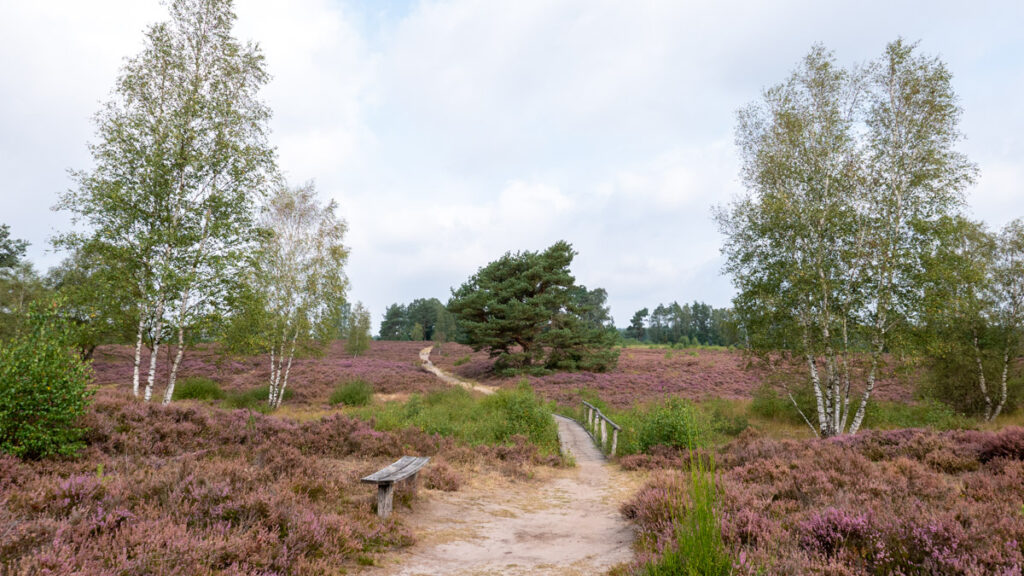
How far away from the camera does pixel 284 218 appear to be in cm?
2286

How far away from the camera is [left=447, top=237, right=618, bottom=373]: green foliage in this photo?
34.7 m

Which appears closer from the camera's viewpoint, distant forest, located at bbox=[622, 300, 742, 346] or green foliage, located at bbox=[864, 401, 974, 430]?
green foliage, located at bbox=[864, 401, 974, 430]

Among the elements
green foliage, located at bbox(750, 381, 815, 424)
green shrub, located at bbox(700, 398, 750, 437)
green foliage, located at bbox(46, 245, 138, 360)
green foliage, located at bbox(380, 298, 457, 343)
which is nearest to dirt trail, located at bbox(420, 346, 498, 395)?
green shrub, located at bbox(700, 398, 750, 437)

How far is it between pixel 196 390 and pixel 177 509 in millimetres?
21429

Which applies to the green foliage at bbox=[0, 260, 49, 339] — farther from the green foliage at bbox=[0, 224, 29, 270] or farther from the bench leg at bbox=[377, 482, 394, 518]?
the bench leg at bbox=[377, 482, 394, 518]

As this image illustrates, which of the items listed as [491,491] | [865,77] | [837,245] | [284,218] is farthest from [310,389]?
[865,77]

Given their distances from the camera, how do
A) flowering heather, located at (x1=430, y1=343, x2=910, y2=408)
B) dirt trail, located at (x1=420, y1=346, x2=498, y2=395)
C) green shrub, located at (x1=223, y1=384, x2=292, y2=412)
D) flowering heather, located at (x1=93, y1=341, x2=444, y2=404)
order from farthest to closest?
dirt trail, located at (x1=420, y1=346, x2=498, y2=395)
flowering heather, located at (x1=430, y1=343, x2=910, y2=408)
flowering heather, located at (x1=93, y1=341, x2=444, y2=404)
green shrub, located at (x1=223, y1=384, x2=292, y2=412)

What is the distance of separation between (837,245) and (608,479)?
1122 centimetres

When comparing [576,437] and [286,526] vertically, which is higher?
[286,526]

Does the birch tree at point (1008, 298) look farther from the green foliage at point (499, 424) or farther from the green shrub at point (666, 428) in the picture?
the green foliage at point (499, 424)

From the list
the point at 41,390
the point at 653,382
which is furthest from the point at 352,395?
the point at 653,382

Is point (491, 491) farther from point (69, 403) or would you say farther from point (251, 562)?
point (69, 403)

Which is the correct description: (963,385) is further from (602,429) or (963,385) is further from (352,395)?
(352,395)

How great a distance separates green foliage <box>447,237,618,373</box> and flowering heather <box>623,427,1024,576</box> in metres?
24.8
